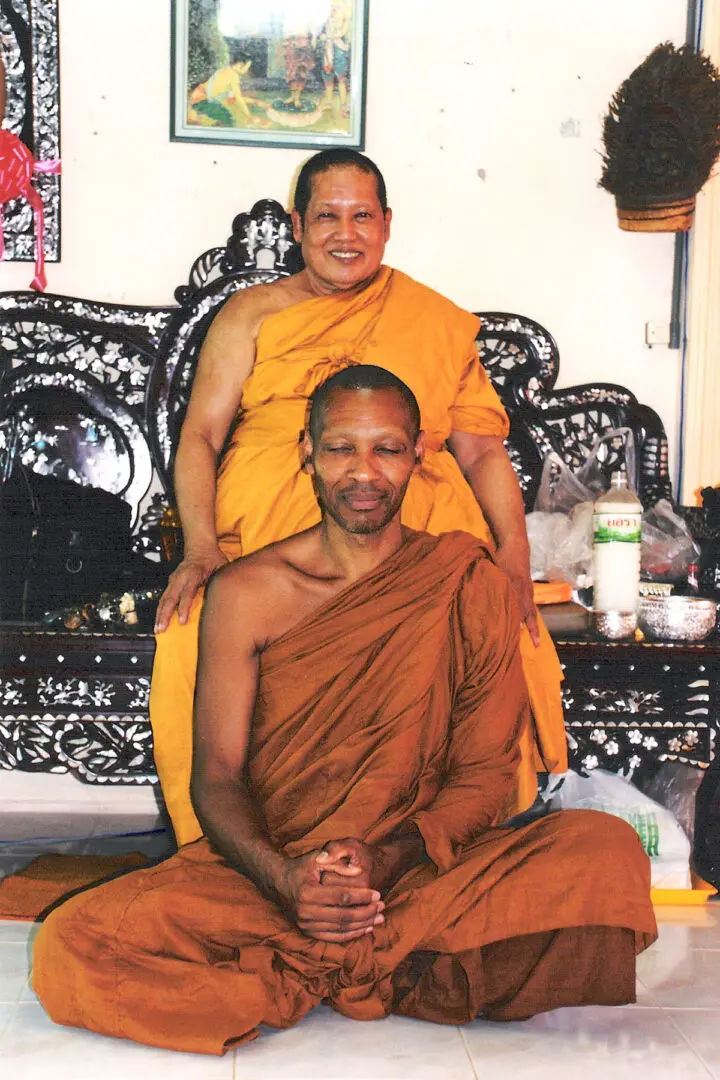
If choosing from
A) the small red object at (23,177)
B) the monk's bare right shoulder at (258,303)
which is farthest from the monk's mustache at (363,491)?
the small red object at (23,177)

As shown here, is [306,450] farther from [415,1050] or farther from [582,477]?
[582,477]

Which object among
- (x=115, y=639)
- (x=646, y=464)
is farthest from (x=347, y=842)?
(x=646, y=464)

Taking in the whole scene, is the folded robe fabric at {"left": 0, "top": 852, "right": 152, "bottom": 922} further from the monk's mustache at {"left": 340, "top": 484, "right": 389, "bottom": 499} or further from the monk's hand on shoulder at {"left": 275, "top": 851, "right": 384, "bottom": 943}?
the monk's mustache at {"left": 340, "top": 484, "right": 389, "bottom": 499}

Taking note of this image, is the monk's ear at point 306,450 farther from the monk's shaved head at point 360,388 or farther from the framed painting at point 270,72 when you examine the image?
the framed painting at point 270,72

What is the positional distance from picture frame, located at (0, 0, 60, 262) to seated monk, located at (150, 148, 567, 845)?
805 mm

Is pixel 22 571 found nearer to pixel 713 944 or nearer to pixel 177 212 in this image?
pixel 177 212

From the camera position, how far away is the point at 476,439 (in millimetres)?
3031

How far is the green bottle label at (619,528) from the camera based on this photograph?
2975 mm

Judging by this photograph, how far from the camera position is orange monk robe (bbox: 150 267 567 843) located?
106 inches

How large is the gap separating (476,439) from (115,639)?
3.37 ft

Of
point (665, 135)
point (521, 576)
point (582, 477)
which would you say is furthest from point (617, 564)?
point (665, 135)

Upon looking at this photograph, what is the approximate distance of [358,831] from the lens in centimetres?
206

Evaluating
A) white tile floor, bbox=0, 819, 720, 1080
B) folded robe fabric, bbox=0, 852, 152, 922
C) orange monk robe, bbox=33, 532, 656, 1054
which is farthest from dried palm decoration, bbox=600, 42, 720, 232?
folded robe fabric, bbox=0, 852, 152, 922

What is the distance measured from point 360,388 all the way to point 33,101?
181 centimetres
